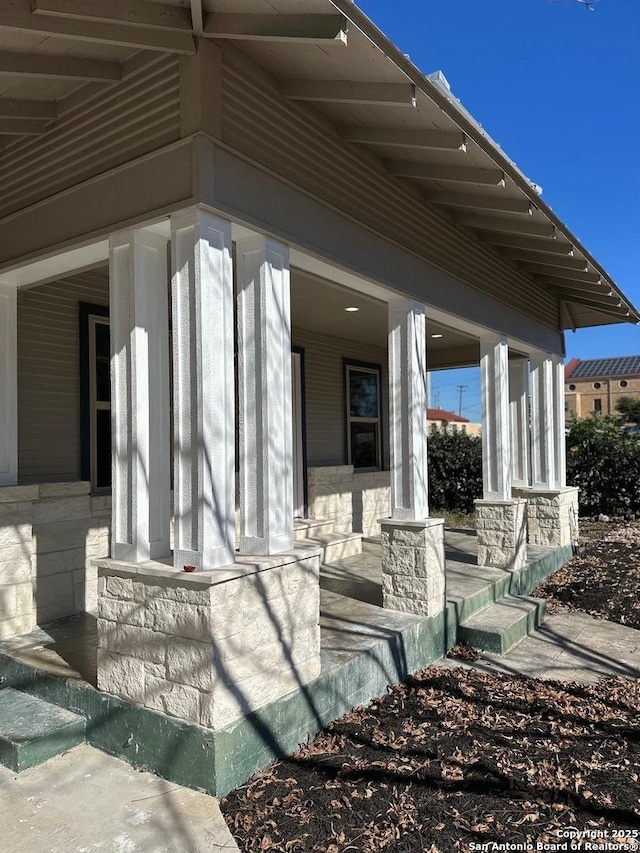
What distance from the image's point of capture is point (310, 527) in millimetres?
7129

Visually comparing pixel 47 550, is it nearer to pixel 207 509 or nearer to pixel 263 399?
pixel 207 509

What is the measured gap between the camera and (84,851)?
236 cm

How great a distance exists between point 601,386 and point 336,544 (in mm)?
54603

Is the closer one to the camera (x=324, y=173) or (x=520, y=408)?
(x=324, y=173)

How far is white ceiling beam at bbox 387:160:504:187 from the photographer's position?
4.18 metres

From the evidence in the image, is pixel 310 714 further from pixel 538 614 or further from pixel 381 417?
pixel 381 417

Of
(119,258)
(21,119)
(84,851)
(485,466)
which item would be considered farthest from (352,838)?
(485,466)

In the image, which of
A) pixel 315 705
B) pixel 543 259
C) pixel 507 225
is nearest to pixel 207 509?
pixel 315 705

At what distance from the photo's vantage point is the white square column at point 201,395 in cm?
288

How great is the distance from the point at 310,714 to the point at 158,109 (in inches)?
129

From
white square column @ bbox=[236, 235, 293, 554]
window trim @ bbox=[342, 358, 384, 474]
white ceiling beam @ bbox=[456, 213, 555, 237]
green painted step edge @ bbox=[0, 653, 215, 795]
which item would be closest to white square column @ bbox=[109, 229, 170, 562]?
white square column @ bbox=[236, 235, 293, 554]

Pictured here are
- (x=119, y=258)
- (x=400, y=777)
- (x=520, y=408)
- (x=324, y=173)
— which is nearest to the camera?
(x=400, y=777)

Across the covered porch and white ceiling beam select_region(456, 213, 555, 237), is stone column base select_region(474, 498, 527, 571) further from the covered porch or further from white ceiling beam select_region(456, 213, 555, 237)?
white ceiling beam select_region(456, 213, 555, 237)

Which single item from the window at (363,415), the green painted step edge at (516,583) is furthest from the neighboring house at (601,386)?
the green painted step edge at (516,583)
